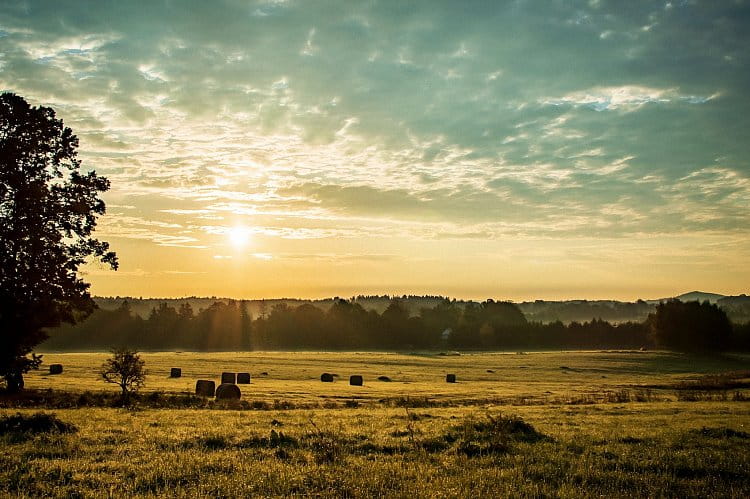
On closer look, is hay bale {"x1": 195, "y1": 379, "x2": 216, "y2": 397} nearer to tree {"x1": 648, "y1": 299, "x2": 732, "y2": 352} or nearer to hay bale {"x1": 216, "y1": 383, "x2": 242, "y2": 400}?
hay bale {"x1": 216, "y1": 383, "x2": 242, "y2": 400}

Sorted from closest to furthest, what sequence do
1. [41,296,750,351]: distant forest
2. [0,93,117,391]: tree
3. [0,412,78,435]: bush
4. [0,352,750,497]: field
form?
[0,352,750,497]: field
[0,412,78,435]: bush
[0,93,117,391]: tree
[41,296,750,351]: distant forest

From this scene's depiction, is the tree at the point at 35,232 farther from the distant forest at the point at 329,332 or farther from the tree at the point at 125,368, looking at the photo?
the distant forest at the point at 329,332

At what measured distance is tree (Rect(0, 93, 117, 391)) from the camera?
35156 mm

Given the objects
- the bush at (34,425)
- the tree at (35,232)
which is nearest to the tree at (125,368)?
the tree at (35,232)

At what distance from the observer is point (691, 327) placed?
12150cm

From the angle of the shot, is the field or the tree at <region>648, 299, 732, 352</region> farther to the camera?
the tree at <region>648, 299, 732, 352</region>

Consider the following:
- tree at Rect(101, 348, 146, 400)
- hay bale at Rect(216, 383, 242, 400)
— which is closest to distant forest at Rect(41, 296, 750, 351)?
hay bale at Rect(216, 383, 242, 400)

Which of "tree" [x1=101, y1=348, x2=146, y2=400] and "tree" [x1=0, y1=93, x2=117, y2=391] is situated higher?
"tree" [x1=0, y1=93, x2=117, y2=391]

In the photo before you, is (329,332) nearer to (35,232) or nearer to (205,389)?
(205,389)

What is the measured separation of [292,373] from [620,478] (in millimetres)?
63921

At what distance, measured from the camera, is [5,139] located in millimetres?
35250

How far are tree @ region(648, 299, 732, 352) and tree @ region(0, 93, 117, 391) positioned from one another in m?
116

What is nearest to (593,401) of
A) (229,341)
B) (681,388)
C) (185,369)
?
(681,388)

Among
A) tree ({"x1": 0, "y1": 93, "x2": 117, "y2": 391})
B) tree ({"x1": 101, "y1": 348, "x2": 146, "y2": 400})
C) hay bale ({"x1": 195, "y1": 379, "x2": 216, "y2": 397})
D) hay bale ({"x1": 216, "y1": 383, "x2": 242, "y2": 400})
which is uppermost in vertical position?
tree ({"x1": 0, "y1": 93, "x2": 117, "y2": 391})
